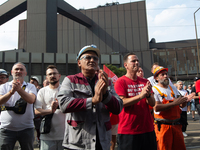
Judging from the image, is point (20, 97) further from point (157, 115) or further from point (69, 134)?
point (157, 115)

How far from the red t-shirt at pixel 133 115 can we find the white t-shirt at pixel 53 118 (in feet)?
3.83

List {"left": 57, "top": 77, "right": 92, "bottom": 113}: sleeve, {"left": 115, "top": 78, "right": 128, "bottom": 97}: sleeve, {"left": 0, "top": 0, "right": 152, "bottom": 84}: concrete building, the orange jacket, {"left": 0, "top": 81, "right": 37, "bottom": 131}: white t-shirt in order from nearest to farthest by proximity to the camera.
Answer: {"left": 57, "top": 77, "right": 92, "bottom": 113}: sleeve < {"left": 115, "top": 78, "right": 128, "bottom": 97}: sleeve < {"left": 0, "top": 81, "right": 37, "bottom": 131}: white t-shirt < the orange jacket < {"left": 0, "top": 0, "right": 152, "bottom": 84}: concrete building

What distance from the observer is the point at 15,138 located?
307 centimetres

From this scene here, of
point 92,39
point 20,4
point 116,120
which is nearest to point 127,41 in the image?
point 92,39

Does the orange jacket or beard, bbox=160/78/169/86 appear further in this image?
beard, bbox=160/78/169/86

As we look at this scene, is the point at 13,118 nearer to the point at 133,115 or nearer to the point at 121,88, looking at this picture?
the point at 121,88

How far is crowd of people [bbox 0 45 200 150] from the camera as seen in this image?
188 centimetres

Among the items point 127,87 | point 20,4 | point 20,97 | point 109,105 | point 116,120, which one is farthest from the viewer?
point 20,4

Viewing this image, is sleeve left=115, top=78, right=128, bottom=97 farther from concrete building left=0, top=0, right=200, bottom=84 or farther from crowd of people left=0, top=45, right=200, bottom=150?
concrete building left=0, top=0, right=200, bottom=84

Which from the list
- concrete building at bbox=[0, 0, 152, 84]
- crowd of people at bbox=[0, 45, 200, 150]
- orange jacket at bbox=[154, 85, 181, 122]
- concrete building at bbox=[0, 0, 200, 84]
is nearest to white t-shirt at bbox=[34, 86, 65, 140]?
crowd of people at bbox=[0, 45, 200, 150]

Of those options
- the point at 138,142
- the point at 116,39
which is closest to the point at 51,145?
the point at 138,142

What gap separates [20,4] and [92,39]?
21.0m

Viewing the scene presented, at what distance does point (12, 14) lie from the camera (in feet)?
109

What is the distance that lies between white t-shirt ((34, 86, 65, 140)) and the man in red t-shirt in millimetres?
1168
